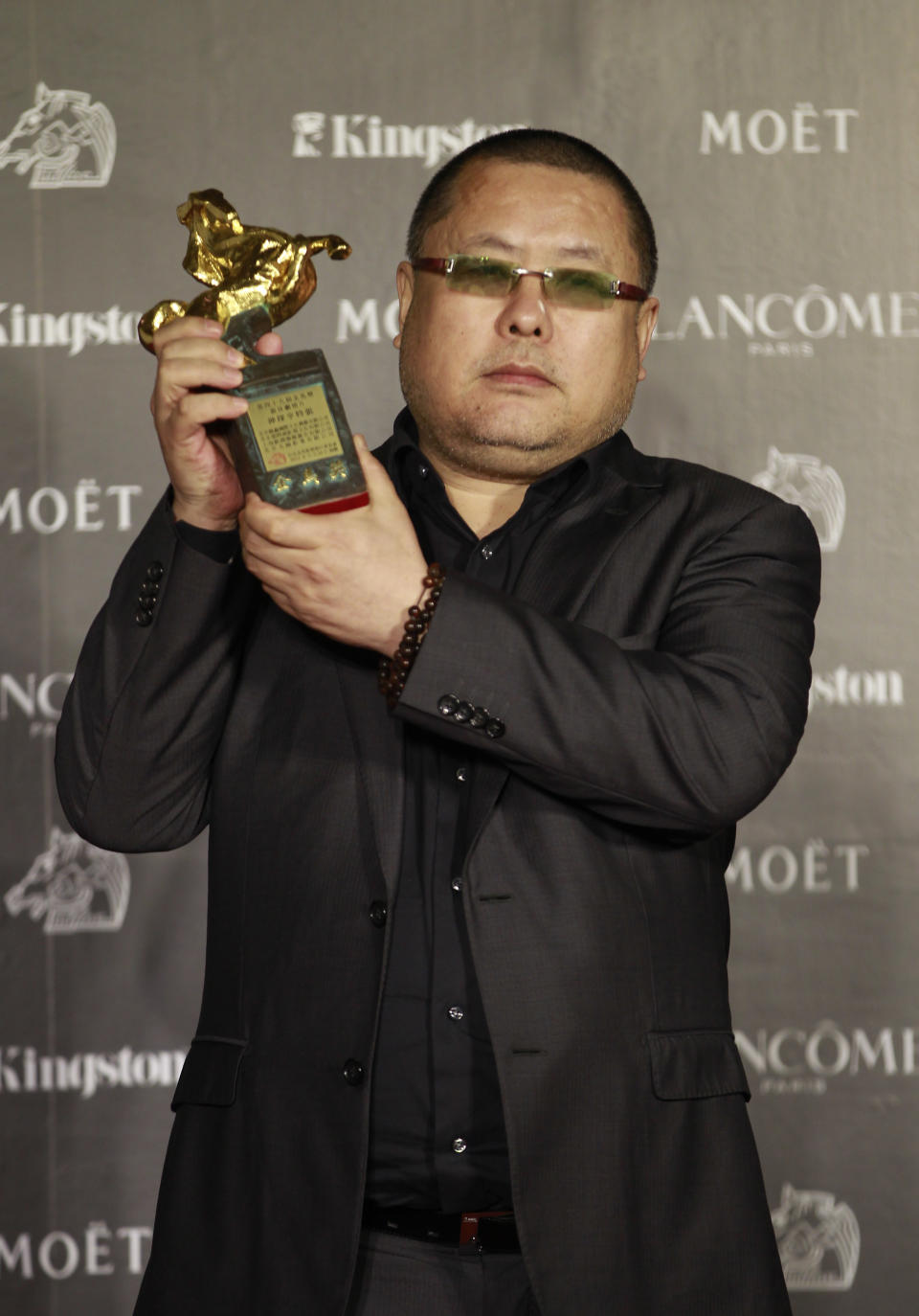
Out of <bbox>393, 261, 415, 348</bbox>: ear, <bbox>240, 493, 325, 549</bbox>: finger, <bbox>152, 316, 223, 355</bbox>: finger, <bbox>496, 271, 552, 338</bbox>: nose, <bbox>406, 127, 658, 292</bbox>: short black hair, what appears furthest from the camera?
<bbox>393, 261, 415, 348</bbox>: ear

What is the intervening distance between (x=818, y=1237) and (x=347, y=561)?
240 cm

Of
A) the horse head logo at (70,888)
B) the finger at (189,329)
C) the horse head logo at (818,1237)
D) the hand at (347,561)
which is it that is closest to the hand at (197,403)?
the finger at (189,329)

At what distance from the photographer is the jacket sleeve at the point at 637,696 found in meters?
1.49

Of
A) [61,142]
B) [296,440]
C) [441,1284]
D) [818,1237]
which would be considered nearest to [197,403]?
[296,440]

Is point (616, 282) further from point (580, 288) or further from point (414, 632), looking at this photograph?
point (414, 632)

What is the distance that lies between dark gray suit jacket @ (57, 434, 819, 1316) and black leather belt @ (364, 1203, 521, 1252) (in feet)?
0.33

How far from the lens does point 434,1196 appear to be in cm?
167

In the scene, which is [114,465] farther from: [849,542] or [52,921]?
[849,542]

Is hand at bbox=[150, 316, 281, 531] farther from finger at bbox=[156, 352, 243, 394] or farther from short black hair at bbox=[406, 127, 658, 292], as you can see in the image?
short black hair at bbox=[406, 127, 658, 292]

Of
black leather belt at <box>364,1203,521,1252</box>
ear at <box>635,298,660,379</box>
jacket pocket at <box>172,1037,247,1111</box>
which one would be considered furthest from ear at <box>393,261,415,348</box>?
black leather belt at <box>364,1203,521,1252</box>

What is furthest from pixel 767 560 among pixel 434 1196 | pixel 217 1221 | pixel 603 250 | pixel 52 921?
pixel 52 921

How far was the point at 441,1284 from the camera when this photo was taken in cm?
168

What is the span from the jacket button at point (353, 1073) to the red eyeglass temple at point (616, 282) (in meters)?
0.93

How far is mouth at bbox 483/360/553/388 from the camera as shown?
1.86 metres
